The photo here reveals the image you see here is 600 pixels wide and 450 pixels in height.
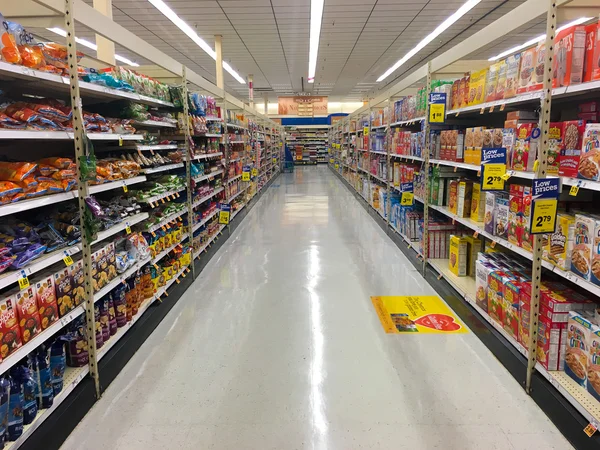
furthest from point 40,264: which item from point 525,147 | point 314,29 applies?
point 314,29

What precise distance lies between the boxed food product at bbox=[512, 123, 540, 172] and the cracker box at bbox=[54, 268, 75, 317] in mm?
2710

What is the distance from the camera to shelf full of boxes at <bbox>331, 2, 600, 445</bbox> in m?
2.11

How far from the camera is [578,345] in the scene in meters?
2.18

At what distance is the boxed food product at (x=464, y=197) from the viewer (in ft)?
12.1

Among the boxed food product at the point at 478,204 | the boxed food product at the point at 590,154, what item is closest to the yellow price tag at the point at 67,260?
the boxed food product at the point at 590,154

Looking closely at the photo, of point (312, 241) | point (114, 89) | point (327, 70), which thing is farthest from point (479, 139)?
point (327, 70)

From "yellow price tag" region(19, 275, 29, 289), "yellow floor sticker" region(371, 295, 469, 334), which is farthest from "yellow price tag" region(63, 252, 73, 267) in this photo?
"yellow floor sticker" region(371, 295, 469, 334)

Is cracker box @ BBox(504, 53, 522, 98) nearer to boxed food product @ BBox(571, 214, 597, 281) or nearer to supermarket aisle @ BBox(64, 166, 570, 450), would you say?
boxed food product @ BBox(571, 214, 597, 281)

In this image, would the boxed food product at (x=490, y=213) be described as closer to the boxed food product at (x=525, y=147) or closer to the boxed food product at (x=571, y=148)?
the boxed food product at (x=525, y=147)

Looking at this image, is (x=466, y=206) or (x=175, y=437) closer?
(x=175, y=437)

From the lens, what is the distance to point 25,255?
6.31 feet

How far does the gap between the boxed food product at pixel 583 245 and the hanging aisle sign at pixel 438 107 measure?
208cm

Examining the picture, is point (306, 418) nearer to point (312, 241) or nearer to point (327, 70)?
point (312, 241)

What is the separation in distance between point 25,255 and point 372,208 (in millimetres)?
7144
